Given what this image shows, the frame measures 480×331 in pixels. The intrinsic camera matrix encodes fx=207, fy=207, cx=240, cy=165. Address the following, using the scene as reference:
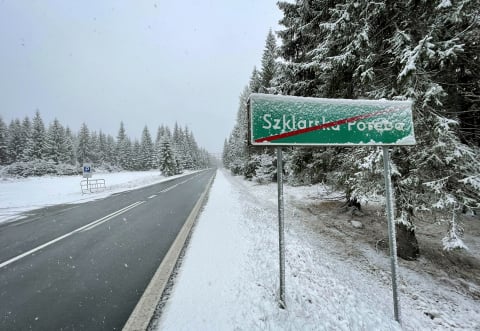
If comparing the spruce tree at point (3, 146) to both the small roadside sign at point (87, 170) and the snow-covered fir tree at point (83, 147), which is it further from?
the small roadside sign at point (87, 170)

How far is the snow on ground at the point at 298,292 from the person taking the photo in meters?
2.69

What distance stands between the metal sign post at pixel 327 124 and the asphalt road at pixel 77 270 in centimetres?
253

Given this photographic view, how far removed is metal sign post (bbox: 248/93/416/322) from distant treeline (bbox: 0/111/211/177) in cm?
4231

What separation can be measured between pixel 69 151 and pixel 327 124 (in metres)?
66.8

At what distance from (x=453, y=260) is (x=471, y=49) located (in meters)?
5.00

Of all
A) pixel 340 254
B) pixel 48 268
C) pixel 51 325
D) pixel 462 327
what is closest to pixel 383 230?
pixel 340 254

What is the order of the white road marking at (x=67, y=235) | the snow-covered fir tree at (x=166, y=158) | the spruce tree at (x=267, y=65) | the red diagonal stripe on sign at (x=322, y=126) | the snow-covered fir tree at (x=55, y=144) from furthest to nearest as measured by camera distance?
1. the snow-covered fir tree at (x=55, y=144)
2. the snow-covered fir tree at (x=166, y=158)
3. the spruce tree at (x=267, y=65)
4. the white road marking at (x=67, y=235)
5. the red diagonal stripe on sign at (x=322, y=126)

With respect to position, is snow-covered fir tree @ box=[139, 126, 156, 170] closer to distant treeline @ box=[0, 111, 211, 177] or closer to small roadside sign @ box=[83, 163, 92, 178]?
distant treeline @ box=[0, 111, 211, 177]

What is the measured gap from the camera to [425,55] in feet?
12.3

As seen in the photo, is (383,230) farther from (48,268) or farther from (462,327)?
(48,268)

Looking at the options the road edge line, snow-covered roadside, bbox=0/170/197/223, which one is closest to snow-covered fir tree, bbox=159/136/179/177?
snow-covered roadside, bbox=0/170/197/223

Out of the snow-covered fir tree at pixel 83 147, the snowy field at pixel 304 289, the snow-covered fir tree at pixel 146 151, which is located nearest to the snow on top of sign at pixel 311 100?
the snowy field at pixel 304 289

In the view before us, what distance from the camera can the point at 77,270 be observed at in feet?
13.0

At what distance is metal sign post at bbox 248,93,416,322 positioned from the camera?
249cm
